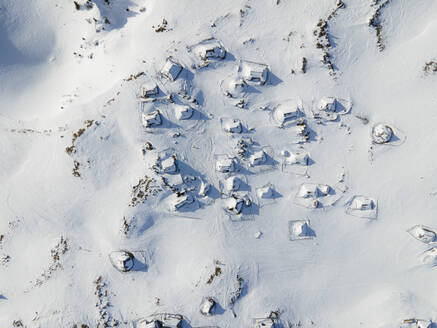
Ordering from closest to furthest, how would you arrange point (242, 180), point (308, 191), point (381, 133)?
point (381, 133), point (308, 191), point (242, 180)

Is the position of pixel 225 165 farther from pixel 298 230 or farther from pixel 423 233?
pixel 423 233

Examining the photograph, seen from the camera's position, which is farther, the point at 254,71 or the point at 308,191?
the point at 308,191

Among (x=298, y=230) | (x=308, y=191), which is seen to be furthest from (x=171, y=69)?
(x=298, y=230)

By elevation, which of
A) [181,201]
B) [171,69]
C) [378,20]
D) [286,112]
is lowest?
[181,201]

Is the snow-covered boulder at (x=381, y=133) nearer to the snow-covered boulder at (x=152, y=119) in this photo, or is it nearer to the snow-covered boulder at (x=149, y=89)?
the snow-covered boulder at (x=152, y=119)

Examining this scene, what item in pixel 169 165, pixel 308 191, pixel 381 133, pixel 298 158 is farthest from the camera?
pixel 298 158

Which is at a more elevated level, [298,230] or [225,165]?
[225,165]

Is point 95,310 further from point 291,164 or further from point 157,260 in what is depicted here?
point 291,164
